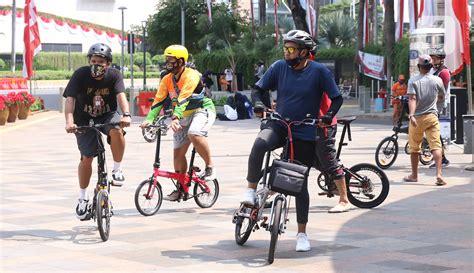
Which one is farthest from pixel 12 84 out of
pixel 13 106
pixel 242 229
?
pixel 242 229

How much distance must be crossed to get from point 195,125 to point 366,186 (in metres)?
1.88

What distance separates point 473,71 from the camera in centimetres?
3666

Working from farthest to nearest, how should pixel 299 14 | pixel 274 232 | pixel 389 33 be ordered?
pixel 299 14 < pixel 389 33 < pixel 274 232

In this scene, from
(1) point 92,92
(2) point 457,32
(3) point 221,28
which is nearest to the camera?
(1) point 92,92

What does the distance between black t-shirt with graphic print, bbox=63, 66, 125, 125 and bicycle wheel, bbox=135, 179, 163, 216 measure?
1220 millimetres

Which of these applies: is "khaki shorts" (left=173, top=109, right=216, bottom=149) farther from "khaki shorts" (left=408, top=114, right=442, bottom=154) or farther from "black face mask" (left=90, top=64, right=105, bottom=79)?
"khaki shorts" (left=408, top=114, right=442, bottom=154)

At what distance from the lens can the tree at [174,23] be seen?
62406 millimetres

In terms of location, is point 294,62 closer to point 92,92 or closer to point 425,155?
point 92,92

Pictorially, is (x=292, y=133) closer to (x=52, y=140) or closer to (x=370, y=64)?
(x=52, y=140)

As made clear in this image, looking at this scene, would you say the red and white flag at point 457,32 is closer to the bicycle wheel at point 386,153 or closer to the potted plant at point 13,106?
the bicycle wheel at point 386,153

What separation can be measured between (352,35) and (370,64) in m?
28.3

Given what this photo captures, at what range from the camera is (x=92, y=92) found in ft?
30.9

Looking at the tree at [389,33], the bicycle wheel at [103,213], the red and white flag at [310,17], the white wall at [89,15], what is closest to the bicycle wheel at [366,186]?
the bicycle wheel at [103,213]

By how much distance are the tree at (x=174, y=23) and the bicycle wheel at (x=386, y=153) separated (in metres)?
46.7
